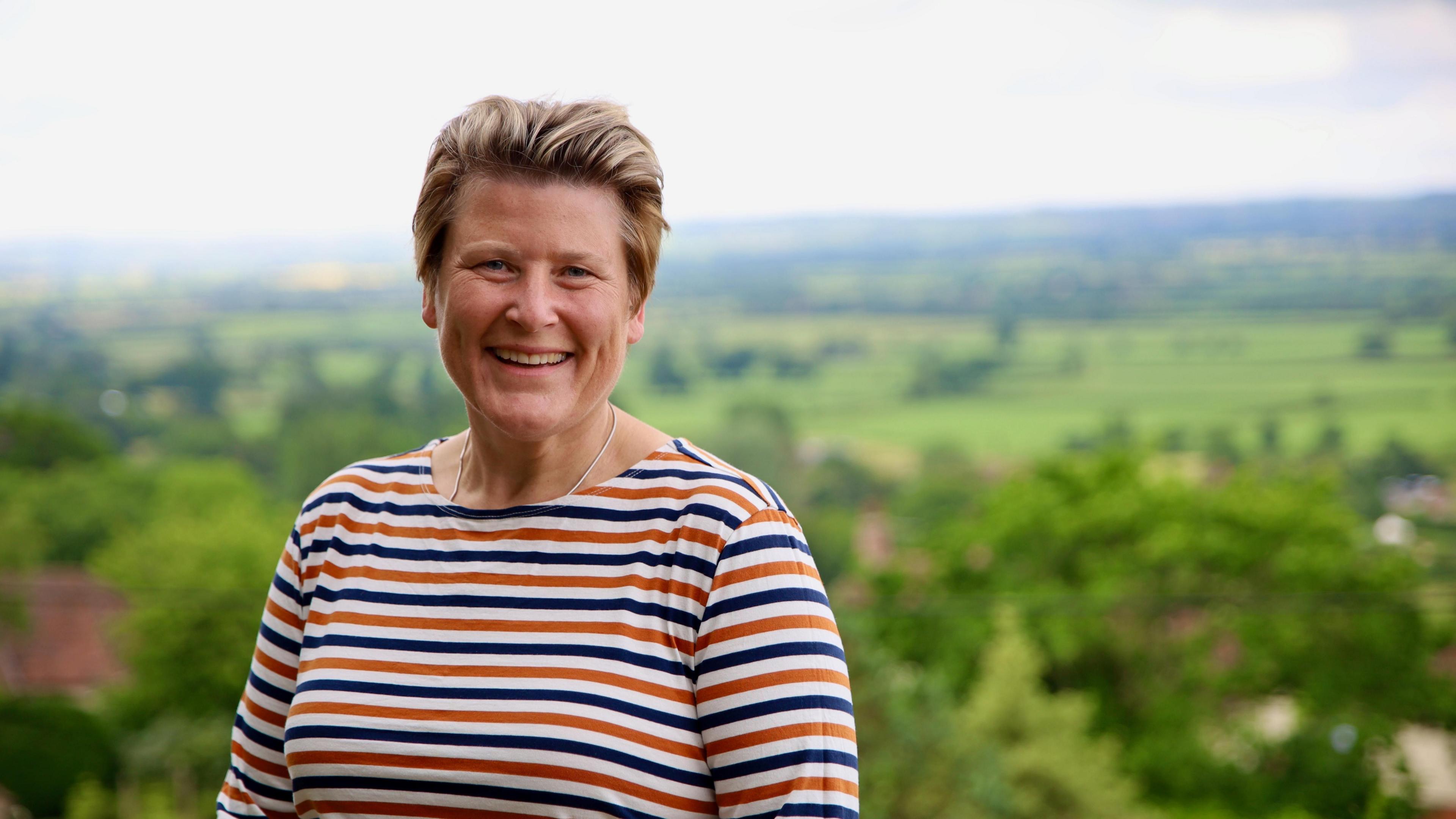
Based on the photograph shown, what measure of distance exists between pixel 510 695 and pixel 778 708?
0.98ft

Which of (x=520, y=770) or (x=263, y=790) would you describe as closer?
(x=520, y=770)

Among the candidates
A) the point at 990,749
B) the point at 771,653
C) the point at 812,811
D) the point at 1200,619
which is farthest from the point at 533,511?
the point at 1200,619

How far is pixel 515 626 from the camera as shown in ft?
4.28

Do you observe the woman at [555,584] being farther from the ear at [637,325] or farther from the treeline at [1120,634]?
the treeline at [1120,634]

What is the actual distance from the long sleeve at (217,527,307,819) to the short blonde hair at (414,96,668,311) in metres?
0.47

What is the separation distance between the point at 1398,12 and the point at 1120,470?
38.0 m

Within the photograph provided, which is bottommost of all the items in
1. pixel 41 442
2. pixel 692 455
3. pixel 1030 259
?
pixel 41 442

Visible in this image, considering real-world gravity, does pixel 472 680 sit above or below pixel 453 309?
below

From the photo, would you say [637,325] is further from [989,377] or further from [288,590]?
[989,377]

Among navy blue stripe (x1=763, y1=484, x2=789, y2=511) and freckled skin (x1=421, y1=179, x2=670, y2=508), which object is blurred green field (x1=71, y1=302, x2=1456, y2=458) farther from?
navy blue stripe (x1=763, y1=484, x2=789, y2=511)

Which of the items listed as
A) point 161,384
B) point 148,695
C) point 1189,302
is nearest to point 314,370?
point 161,384

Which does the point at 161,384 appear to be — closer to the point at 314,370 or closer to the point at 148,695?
the point at 314,370

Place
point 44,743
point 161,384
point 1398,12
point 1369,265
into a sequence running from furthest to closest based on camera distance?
point 1398,12 < point 161,384 < point 1369,265 < point 44,743

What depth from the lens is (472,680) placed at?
129 centimetres
